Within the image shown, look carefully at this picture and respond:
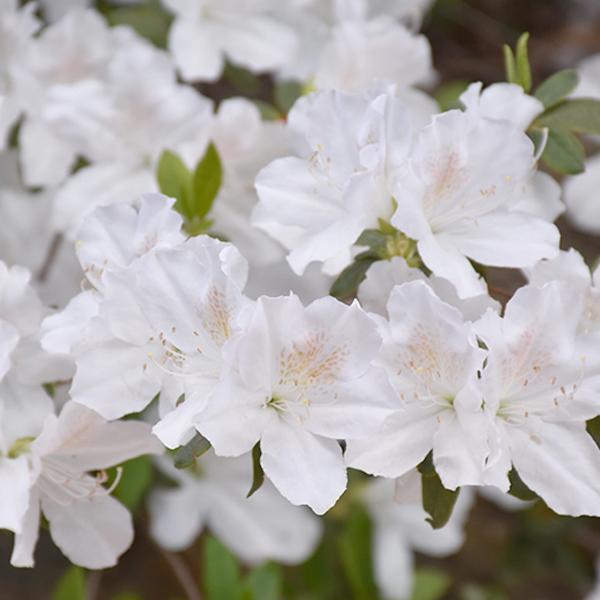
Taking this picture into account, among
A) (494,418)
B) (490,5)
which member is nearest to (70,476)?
(494,418)

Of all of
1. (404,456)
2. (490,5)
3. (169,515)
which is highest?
(404,456)

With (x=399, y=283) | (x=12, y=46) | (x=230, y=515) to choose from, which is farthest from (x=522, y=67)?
(x=230, y=515)

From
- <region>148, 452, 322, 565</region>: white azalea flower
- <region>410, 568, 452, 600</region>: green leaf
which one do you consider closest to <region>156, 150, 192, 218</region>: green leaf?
<region>148, 452, 322, 565</region>: white azalea flower

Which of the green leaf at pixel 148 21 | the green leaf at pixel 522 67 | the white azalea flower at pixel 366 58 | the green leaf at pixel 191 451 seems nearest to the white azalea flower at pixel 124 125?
the white azalea flower at pixel 366 58

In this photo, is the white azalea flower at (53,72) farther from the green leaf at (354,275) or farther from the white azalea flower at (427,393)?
the white azalea flower at (427,393)

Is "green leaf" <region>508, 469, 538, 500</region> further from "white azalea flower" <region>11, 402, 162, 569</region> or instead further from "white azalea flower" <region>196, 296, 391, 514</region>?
"white azalea flower" <region>11, 402, 162, 569</region>

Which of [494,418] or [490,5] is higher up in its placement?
[494,418]

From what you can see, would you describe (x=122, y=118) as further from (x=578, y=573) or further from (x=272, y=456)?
(x=578, y=573)

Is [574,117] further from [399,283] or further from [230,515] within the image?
[230,515]
